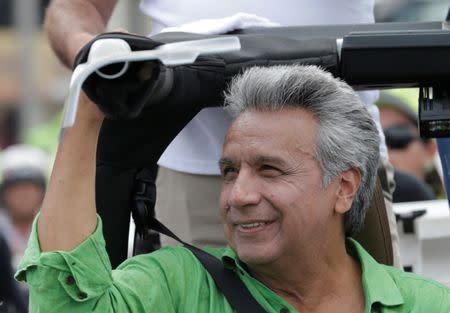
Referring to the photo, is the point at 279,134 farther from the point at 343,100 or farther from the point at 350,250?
the point at 350,250

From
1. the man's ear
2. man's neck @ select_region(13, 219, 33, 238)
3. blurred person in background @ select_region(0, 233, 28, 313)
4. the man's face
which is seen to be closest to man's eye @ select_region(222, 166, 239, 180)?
the man's face

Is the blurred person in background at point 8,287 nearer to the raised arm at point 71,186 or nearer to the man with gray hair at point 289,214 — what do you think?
the man with gray hair at point 289,214

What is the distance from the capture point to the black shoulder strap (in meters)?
3.21

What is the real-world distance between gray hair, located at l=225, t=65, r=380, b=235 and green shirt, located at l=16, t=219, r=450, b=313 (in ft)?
0.96

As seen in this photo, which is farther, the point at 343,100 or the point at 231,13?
the point at 231,13

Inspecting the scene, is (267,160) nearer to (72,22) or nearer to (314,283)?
(314,283)

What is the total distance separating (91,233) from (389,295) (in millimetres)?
794

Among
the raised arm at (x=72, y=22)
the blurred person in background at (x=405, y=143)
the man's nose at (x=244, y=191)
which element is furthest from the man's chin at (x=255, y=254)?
the blurred person in background at (x=405, y=143)

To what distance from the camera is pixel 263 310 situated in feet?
10.6

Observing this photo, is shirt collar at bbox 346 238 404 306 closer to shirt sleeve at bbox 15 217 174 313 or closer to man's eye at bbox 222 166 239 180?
man's eye at bbox 222 166 239 180

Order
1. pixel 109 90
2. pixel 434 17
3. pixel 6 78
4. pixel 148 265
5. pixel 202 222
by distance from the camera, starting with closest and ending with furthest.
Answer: pixel 109 90, pixel 148 265, pixel 202 222, pixel 434 17, pixel 6 78

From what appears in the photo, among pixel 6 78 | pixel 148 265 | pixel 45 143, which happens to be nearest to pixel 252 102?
pixel 148 265

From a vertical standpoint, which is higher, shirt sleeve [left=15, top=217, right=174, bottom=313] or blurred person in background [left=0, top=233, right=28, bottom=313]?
shirt sleeve [left=15, top=217, right=174, bottom=313]

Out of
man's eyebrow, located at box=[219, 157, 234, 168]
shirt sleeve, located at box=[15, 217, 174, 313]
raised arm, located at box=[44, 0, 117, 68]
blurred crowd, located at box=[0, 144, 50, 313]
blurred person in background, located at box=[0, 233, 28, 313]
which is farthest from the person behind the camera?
blurred crowd, located at box=[0, 144, 50, 313]
